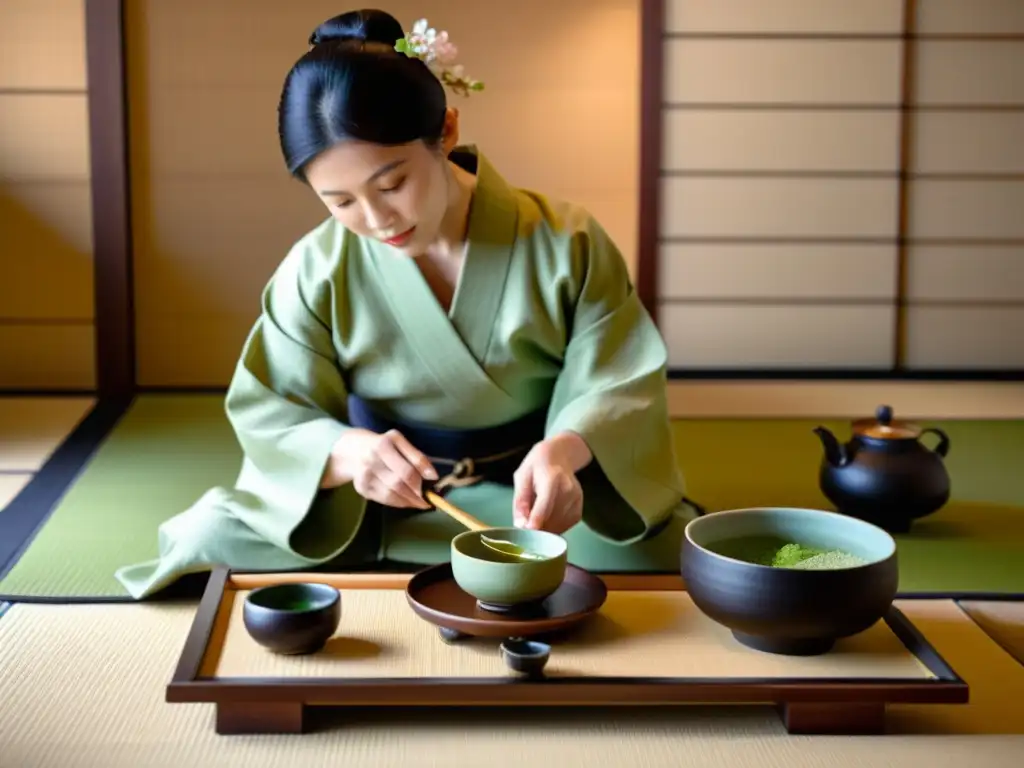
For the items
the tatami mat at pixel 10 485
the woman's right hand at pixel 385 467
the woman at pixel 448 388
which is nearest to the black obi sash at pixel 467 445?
the woman at pixel 448 388

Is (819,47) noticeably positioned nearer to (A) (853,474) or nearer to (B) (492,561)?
(A) (853,474)

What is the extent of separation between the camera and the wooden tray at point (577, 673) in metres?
1.87

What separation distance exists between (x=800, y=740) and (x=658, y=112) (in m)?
3.58

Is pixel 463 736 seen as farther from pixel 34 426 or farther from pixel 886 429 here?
pixel 34 426

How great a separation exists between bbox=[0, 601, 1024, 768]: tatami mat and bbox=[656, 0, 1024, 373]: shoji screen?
320 cm

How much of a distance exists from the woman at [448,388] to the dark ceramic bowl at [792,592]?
54 centimetres

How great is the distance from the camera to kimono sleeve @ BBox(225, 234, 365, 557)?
2.63 metres

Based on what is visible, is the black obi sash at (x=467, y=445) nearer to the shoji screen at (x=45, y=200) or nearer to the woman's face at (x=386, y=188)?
the woman's face at (x=386, y=188)

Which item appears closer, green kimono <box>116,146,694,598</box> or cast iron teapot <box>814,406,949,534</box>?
green kimono <box>116,146,694,598</box>

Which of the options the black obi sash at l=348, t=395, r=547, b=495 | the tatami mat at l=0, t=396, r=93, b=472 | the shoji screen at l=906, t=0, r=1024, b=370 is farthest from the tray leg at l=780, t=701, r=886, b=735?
the shoji screen at l=906, t=0, r=1024, b=370

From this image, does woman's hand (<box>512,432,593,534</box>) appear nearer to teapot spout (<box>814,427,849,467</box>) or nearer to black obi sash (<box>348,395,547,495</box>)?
black obi sash (<box>348,395,547,495</box>)

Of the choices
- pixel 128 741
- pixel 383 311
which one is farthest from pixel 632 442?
pixel 128 741

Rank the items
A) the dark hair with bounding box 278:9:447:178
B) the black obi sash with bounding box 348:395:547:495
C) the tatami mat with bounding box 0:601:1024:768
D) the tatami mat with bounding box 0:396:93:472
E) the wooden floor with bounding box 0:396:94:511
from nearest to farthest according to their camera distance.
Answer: the tatami mat with bounding box 0:601:1024:768
the dark hair with bounding box 278:9:447:178
the black obi sash with bounding box 348:395:547:495
the wooden floor with bounding box 0:396:94:511
the tatami mat with bounding box 0:396:93:472

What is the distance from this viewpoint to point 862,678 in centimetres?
192
